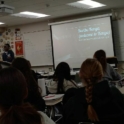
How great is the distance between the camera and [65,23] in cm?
752

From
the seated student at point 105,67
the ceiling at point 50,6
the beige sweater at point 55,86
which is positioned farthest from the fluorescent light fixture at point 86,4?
the beige sweater at point 55,86

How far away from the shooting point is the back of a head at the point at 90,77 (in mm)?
1944

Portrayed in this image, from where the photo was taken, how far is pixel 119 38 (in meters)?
6.80

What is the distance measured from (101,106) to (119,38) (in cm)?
514

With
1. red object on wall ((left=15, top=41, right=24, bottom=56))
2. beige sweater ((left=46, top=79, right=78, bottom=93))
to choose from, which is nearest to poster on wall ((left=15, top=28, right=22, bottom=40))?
red object on wall ((left=15, top=41, right=24, bottom=56))

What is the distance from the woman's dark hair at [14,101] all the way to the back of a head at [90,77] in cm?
98

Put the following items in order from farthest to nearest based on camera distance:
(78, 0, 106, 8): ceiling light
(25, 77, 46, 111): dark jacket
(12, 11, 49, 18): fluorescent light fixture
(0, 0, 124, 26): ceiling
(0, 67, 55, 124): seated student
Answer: (12, 11, 49, 18): fluorescent light fixture < (78, 0, 106, 8): ceiling light < (0, 0, 124, 26): ceiling < (25, 77, 46, 111): dark jacket < (0, 67, 55, 124): seated student

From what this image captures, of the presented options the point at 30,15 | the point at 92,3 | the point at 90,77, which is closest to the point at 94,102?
the point at 90,77

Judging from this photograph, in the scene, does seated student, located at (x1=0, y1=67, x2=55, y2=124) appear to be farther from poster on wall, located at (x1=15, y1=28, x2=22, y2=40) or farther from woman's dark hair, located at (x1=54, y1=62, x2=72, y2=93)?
poster on wall, located at (x1=15, y1=28, x2=22, y2=40)

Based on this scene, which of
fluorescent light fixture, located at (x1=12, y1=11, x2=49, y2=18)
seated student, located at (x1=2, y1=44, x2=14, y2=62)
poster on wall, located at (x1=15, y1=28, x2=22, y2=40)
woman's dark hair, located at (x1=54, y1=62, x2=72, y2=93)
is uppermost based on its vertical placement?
fluorescent light fixture, located at (x1=12, y1=11, x2=49, y2=18)

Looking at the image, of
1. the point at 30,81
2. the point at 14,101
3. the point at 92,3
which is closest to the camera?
the point at 14,101

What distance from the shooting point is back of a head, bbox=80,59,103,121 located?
1944mm

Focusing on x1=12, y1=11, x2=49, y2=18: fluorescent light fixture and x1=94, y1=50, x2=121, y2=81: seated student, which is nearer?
x1=94, y1=50, x2=121, y2=81: seated student

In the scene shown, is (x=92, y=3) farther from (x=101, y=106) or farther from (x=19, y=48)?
(x=101, y=106)
